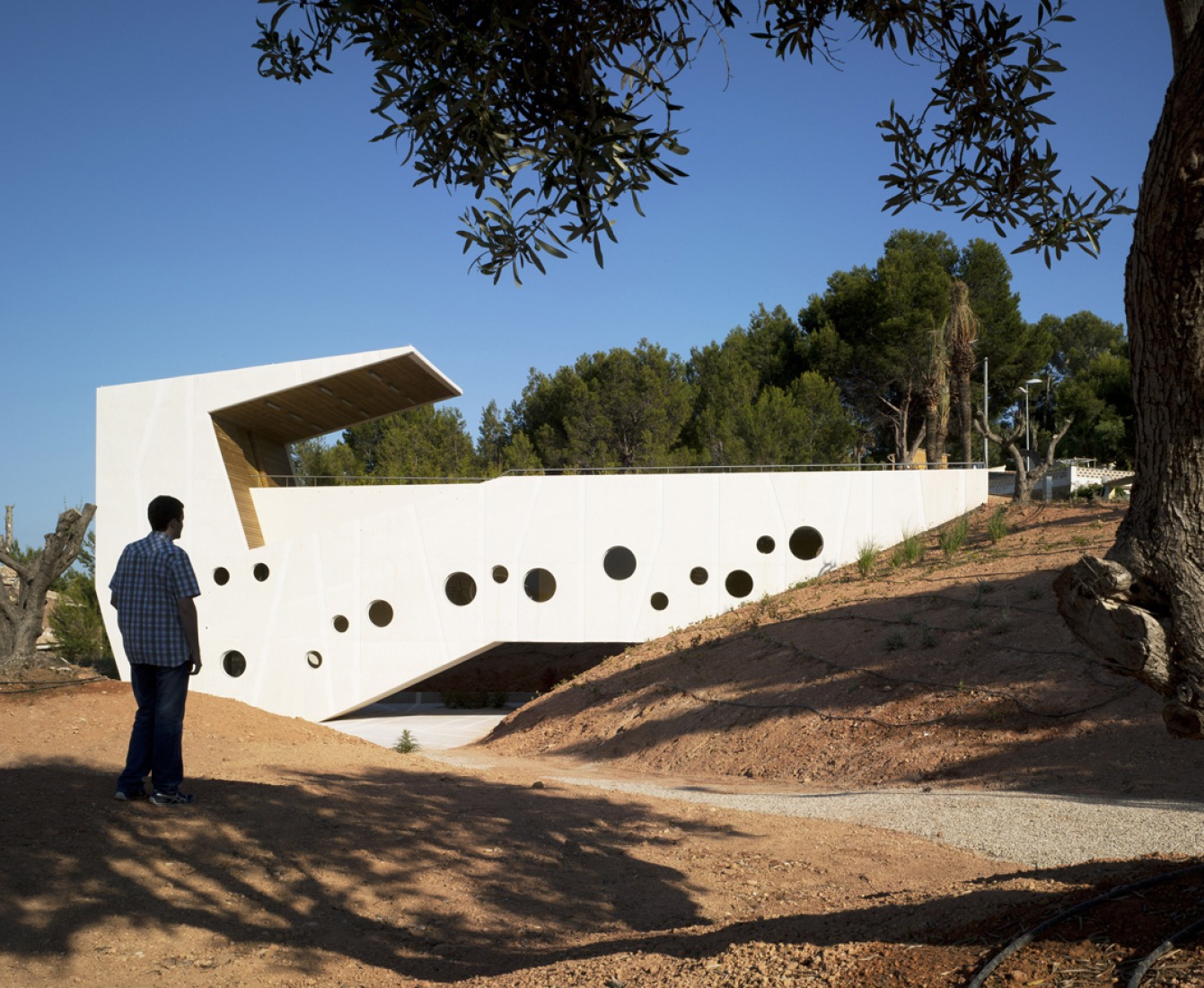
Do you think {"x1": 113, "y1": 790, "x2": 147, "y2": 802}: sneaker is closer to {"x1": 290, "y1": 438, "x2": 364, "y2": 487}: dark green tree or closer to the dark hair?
the dark hair

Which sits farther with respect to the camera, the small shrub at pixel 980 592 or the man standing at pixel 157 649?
the small shrub at pixel 980 592

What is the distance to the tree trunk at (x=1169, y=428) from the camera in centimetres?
298

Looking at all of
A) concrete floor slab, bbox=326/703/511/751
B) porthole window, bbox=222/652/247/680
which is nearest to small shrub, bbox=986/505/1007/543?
concrete floor slab, bbox=326/703/511/751

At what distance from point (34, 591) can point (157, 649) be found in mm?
6401

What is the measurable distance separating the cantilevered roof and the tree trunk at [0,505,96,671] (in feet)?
30.6

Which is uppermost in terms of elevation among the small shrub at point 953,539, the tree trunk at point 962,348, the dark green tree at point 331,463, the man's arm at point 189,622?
the tree trunk at point 962,348

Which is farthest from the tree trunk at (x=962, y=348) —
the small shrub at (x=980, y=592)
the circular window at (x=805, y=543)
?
the small shrub at (x=980, y=592)

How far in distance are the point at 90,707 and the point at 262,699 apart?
38.5ft

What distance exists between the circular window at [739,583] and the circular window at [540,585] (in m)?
3.45

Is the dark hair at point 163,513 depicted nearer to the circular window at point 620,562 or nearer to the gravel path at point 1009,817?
the gravel path at point 1009,817

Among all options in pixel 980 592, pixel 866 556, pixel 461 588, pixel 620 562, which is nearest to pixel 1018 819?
pixel 980 592

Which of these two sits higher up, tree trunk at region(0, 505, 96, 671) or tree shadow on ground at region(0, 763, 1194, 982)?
tree trunk at region(0, 505, 96, 671)

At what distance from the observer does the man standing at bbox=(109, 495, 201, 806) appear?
17.6ft

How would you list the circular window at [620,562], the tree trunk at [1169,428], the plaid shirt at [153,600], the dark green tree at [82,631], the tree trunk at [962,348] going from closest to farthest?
the tree trunk at [1169,428]
the plaid shirt at [153,600]
the circular window at [620,562]
the tree trunk at [962,348]
the dark green tree at [82,631]
